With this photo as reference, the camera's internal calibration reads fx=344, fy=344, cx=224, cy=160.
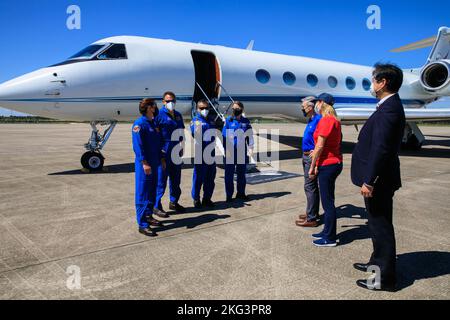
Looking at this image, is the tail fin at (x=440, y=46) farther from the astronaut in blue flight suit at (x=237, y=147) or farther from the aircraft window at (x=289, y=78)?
the astronaut in blue flight suit at (x=237, y=147)

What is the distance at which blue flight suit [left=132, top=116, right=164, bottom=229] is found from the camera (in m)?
4.37

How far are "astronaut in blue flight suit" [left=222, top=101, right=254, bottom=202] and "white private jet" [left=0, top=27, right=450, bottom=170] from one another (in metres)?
3.58

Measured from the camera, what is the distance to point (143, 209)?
4.43m

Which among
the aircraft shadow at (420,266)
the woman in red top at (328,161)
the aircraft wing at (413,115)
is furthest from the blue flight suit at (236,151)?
the aircraft wing at (413,115)

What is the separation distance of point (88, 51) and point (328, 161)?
6.97 metres

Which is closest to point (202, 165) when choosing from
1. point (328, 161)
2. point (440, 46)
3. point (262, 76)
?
point (328, 161)

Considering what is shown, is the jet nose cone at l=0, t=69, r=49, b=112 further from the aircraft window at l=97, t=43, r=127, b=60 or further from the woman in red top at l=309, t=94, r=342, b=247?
the woman in red top at l=309, t=94, r=342, b=247

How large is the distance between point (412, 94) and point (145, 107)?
53.8 ft

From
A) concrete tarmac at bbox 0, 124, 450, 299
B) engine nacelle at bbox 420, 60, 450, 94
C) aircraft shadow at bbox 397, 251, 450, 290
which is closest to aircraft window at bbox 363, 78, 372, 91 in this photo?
engine nacelle at bbox 420, 60, 450, 94

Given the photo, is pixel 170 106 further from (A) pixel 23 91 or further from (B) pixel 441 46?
(B) pixel 441 46

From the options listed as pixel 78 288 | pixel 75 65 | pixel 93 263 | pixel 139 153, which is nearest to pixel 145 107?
pixel 139 153

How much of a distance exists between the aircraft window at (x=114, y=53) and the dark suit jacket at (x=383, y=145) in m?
7.14

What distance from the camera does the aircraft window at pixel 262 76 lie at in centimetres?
1102

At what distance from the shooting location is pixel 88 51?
8555 millimetres
